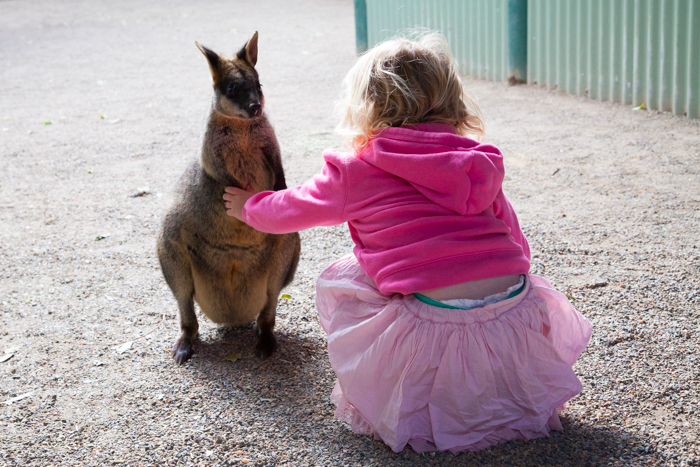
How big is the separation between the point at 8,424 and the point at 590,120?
17.2 feet

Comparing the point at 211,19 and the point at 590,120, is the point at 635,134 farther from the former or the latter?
the point at 211,19

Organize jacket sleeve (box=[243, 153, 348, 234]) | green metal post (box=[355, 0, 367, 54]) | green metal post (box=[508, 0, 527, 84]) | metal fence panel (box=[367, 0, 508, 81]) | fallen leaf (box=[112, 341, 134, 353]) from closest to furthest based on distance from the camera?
jacket sleeve (box=[243, 153, 348, 234]), fallen leaf (box=[112, 341, 134, 353]), green metal post (box=[508, 0, 527, 84]), metal fence panel (box=[367, 0, 508, 81]), green metal post (box=[355, 0, 367, 54])

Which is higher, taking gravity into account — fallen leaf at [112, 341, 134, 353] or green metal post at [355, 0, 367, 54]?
green metal post at [355, 0, 367, 54]

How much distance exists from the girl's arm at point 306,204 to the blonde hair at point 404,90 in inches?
5.7

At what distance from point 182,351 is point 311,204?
41.8 inches

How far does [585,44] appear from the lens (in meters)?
6.65

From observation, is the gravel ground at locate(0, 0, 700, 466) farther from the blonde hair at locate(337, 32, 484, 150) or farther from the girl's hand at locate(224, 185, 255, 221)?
the blonde hair at locate(337, 32, 484, 150)

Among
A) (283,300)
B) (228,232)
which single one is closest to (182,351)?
(228,232)

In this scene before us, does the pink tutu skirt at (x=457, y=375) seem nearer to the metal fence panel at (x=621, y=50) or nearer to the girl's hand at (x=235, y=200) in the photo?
the girl's hand at (x=235, y=200)

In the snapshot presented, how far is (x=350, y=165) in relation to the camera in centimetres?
212

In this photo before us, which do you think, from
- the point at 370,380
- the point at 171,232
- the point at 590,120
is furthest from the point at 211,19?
the point at 370,380

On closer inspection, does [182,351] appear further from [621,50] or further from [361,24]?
[361,24]

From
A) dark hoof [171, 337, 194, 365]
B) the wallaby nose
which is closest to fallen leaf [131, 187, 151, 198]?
dark hoof [171, 337, 194, 365]

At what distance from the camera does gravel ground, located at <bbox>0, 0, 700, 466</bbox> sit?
226 cm
